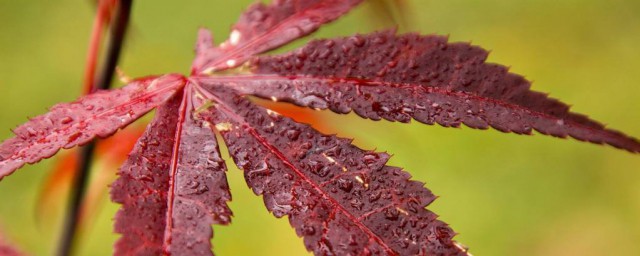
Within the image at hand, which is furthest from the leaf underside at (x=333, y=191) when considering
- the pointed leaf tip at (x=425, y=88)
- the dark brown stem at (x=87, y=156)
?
the dark brown stem at (x=87, y=156)

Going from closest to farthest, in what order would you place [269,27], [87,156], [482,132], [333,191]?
[333,191] < [269,27] < [87,156] < [482,132]

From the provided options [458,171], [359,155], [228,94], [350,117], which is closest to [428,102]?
[359,155]

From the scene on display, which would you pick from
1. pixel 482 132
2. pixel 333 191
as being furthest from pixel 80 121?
pixel 482 132

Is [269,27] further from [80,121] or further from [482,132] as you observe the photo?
[482,132]

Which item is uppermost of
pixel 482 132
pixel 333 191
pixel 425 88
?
pixel 482 132

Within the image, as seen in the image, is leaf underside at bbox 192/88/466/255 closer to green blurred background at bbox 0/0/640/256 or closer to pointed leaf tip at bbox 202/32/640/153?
pointed leaf tip at bbox 202/32/640/153

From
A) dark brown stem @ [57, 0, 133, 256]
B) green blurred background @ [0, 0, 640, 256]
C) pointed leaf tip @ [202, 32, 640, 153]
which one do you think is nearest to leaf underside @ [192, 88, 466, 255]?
pointed leaf tip @ [202, 32, 640, 153]
